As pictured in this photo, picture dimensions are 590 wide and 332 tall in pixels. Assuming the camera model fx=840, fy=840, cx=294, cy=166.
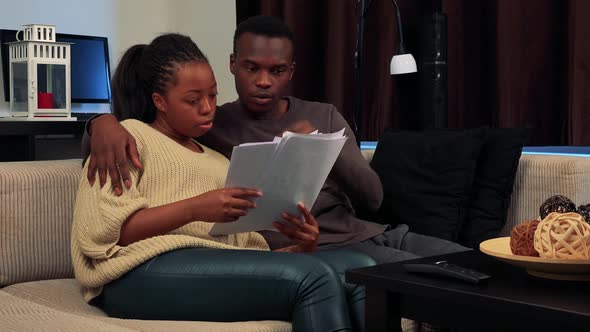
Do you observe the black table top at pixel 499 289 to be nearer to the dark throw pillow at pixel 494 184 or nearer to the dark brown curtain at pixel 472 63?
the dark throw pillow at pixel 494 184

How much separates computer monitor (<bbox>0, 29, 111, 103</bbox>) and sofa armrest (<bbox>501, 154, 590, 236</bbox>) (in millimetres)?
1813

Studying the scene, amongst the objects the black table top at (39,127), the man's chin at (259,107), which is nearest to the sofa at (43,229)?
the man's chin at (259,107)

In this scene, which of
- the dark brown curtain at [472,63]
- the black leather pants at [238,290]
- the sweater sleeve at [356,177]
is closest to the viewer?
the black leather pants at [238,290]

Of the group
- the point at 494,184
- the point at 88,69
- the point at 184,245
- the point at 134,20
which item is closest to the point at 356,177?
the point at 494,184

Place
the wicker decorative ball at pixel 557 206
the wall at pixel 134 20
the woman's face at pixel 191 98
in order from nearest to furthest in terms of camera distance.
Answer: the wicker decorative ball at pixel 557 206 < the woman's face at pixel 191 98 < the wall at pixel 134 20

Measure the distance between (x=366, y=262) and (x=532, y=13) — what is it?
4.06 ft

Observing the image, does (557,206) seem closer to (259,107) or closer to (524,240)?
(524,240)

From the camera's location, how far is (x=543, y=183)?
216cm

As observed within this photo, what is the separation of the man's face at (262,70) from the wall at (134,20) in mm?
1587

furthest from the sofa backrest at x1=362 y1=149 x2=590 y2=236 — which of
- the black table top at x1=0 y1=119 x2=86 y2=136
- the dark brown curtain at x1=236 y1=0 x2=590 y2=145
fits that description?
the black table top at x1=0 y1=119 x2=86 y2=136

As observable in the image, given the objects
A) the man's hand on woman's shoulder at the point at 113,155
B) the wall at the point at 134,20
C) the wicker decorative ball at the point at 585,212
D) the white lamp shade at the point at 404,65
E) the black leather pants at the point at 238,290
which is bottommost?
the black leather pants at the point at 238,290

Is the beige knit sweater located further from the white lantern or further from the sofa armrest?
the white lantern

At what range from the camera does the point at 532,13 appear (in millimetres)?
2600

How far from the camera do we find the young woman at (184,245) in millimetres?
1516
